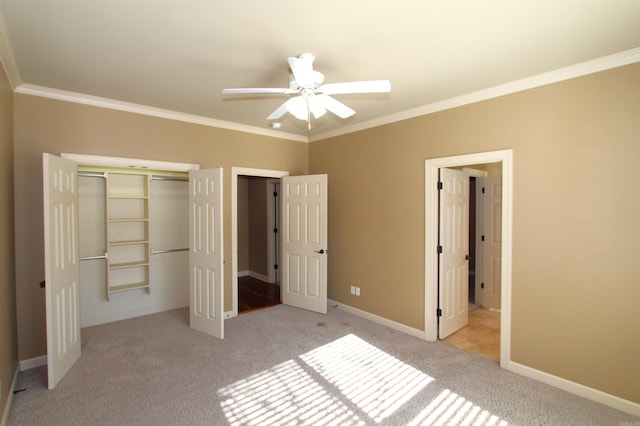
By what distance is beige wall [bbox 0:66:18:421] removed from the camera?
90.9 inches

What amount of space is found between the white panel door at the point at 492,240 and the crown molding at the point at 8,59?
5.37 m

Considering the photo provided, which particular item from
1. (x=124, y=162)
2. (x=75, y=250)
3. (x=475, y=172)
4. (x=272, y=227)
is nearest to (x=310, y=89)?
(x=124, y=162)

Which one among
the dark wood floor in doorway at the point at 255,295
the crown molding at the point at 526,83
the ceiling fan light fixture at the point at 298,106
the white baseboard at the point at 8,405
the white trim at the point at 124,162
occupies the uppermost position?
the crown molding at the point at 526,83

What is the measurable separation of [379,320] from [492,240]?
2.17 m

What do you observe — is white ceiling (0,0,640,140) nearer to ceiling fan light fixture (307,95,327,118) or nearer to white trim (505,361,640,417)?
ceiling fan light fixture (307,95,327,118)

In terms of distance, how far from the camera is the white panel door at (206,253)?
3596mm

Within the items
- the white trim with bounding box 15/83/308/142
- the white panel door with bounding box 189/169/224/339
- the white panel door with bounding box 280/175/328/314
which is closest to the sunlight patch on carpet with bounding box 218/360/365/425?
the white panel door with bounding box 189/169/224/339

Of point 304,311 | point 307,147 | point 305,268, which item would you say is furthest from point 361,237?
point 307,147

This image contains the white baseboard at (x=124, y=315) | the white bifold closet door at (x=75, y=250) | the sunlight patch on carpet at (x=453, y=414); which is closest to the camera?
the sunlight patch on carpet at (x=453, y=414)

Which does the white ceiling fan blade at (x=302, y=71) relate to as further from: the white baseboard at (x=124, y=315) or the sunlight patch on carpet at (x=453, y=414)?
the white baseboard at (x=124, y=315)

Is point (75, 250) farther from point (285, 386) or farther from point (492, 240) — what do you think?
point (492, 240)

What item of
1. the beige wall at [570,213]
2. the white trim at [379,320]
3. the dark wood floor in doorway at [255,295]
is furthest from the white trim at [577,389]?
the dark wood floor in doorway at [255,295]

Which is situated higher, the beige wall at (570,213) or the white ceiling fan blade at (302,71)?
the white ceiling fan blade at (302,71)

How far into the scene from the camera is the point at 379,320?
4133 mm
